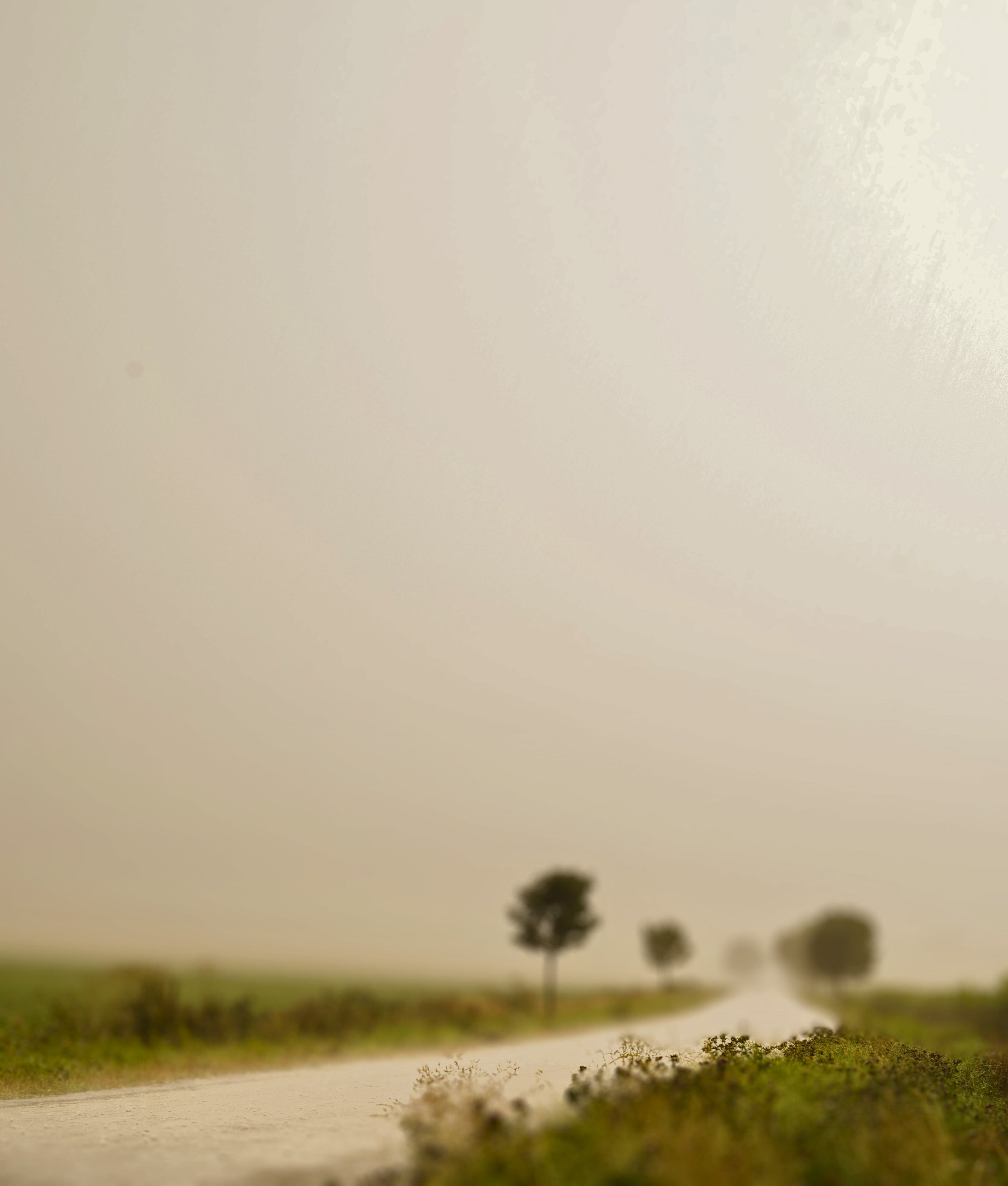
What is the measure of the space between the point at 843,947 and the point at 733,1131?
270 ft

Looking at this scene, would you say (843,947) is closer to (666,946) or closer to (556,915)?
(666,946)

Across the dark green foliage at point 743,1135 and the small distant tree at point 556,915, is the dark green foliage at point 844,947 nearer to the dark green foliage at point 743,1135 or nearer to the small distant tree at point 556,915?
the small distant tree at point 556,915

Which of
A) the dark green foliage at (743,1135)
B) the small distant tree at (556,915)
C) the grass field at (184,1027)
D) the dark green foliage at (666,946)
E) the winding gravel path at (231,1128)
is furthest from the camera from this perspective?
the dark green foliage at (666,946)

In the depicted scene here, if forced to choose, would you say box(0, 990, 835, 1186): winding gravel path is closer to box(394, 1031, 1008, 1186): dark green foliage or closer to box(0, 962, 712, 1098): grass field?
box(394, 1031, 1008, 1186): dark green foliage

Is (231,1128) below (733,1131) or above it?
below

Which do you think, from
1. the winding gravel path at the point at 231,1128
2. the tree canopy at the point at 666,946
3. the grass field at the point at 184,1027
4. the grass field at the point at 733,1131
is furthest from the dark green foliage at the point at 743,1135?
the tree canopy at the point at 666,946

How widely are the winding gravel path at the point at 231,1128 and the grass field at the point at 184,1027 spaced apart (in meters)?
2.07

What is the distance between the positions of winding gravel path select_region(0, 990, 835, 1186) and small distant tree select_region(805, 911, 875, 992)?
6868 cm

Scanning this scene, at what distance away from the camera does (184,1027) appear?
26.4 m

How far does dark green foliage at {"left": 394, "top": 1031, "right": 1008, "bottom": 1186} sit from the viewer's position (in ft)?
26.7

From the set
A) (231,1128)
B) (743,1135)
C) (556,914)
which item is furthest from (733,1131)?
(556,914)

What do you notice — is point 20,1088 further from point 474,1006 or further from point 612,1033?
point 474,1006

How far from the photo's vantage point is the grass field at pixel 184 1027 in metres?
19.7

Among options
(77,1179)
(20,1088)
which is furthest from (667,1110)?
(20,1088)
